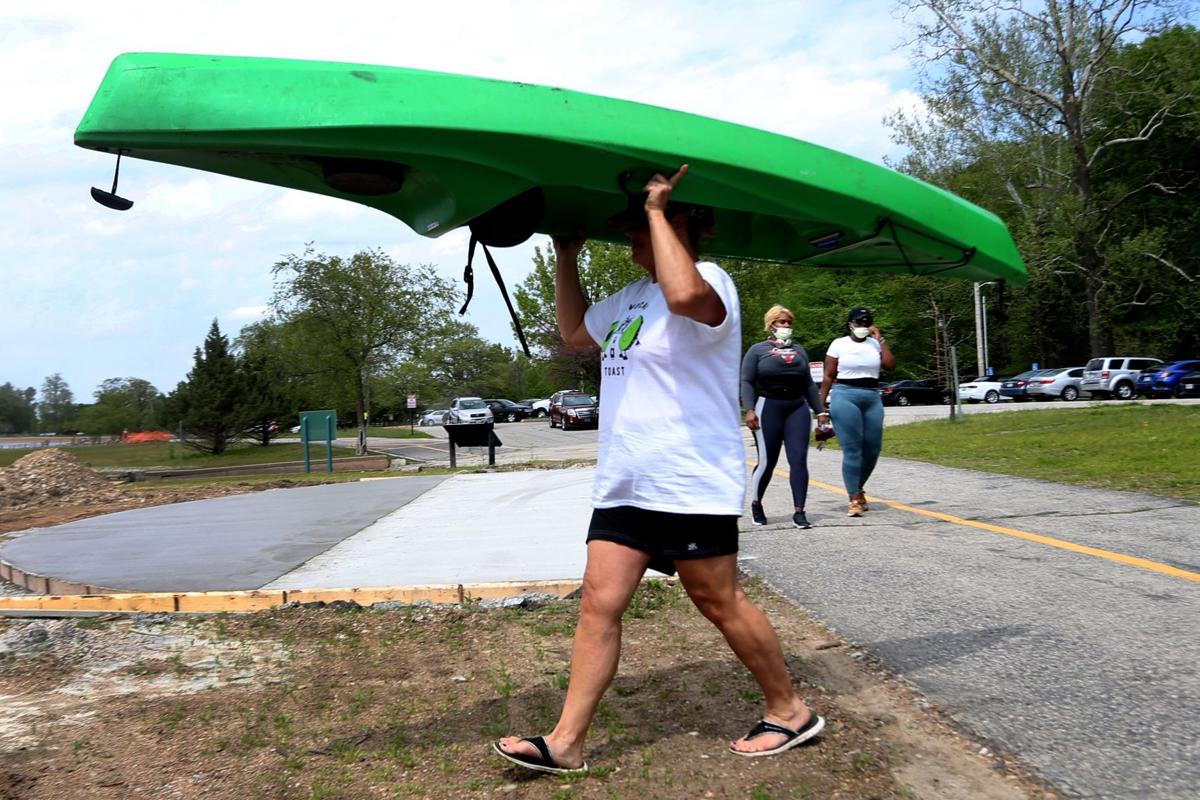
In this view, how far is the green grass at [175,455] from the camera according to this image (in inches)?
1313

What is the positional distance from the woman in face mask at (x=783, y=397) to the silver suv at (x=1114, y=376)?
115 ft

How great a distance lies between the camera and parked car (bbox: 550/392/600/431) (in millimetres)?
40938

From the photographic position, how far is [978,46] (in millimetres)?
29250

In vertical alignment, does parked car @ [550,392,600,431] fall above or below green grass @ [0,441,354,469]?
above

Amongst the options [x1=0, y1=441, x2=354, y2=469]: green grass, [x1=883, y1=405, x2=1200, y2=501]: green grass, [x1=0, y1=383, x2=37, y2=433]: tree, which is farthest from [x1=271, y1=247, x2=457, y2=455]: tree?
[x1=0, y1=383, x2=37, y2=433]: tree

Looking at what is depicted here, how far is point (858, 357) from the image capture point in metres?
7.64

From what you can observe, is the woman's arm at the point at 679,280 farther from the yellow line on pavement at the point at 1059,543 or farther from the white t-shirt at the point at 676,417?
the yellow line on pavement at the point at 1059,543

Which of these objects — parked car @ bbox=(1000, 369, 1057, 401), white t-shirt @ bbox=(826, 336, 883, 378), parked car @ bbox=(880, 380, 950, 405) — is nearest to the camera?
white t-shirt @ bbox=(826, 336, 883, 378)

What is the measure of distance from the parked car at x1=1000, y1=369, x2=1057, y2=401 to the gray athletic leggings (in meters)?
39.1

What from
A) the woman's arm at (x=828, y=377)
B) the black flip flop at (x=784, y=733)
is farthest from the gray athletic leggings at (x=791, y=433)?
the black flip flop at (x=784, y=733)

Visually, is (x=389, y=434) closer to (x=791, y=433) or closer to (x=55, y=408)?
(x=55, y=408)

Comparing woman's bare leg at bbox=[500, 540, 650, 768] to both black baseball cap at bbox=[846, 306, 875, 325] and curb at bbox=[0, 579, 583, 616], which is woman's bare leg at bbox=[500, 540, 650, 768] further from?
black baseball cap at bbox=[846, 306, 875, 325]

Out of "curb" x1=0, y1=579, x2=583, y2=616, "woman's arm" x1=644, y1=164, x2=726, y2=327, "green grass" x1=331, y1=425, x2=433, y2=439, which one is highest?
"woman's arm" x1=644, y1=164, x2=726, y2=327

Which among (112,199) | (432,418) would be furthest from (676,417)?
(432,418)
